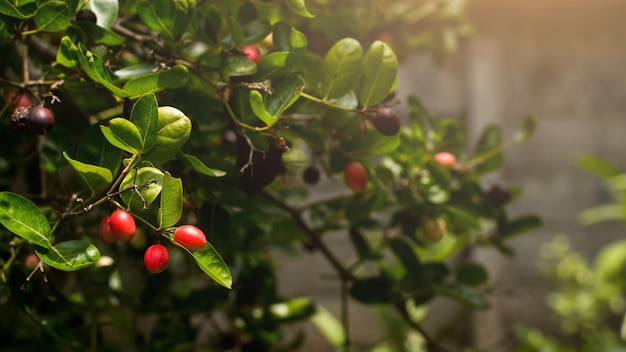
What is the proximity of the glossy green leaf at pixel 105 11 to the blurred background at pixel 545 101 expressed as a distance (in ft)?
6.13

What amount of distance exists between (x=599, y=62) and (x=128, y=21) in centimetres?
233

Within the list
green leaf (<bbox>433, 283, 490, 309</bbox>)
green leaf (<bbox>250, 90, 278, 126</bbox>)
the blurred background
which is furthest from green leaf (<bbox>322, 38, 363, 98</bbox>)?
the blurred background

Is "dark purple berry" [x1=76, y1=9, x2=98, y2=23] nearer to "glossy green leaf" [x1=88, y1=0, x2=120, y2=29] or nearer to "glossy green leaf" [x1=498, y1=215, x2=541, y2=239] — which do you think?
"glossy green leaf" [x1=88, y1=0, x2=120, y2=29]

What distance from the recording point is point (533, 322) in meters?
2.52

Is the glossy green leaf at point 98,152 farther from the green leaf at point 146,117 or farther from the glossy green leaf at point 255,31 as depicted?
the glossy green leaf at point 255,31

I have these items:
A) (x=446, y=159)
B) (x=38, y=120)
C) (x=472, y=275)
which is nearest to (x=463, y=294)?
(x=472, y=275)

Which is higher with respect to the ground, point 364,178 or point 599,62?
point 364,178

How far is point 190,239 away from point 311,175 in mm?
492

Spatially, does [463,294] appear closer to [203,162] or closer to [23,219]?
[203,162]

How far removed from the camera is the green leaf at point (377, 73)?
2.25ft

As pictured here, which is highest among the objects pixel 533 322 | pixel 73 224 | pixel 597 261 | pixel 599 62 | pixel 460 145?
pixel 460 145

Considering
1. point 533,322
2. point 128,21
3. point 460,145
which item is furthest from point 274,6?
point 533,322

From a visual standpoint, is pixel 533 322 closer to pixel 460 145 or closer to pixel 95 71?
pixel 460 145

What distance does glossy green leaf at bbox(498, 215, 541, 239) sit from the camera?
1.05 metres
